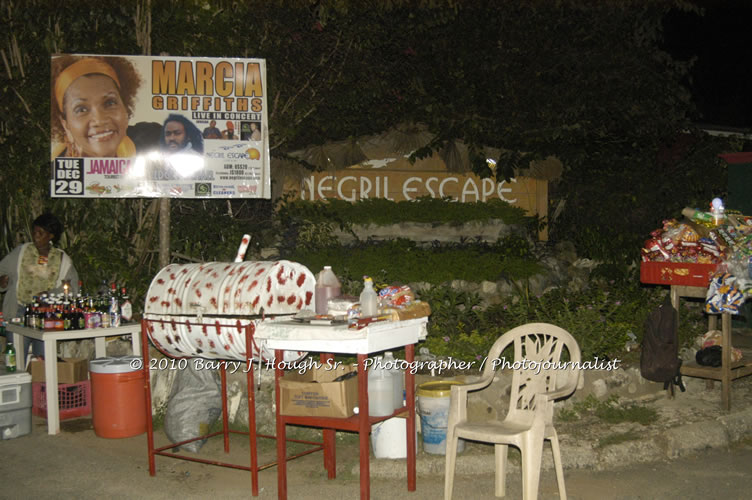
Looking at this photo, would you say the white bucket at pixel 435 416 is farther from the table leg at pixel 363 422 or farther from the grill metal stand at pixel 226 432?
the table leg at pixel 363 422

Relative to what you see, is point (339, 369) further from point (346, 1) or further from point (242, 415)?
point (346, 1)

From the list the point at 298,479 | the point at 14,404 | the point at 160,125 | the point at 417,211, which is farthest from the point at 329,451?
the point at 417,211

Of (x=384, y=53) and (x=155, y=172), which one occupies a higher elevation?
(x=384, y=53)

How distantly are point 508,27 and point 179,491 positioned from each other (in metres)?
12.7

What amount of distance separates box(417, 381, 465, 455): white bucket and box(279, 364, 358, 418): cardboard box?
106 centimetres

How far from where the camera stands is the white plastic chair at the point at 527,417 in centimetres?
446

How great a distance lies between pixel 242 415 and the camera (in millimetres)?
6914

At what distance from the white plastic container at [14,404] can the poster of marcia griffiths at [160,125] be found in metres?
1.97

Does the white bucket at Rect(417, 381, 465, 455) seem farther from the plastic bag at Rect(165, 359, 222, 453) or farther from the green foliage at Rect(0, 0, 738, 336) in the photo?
the plastic bag at Rect(165, 359, 222, 453)

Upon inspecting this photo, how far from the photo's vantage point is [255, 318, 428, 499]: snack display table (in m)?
4.57

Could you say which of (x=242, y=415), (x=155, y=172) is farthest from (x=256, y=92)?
(x=242, y=415)

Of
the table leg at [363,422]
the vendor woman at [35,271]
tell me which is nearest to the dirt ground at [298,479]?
the table leg at [363,422]

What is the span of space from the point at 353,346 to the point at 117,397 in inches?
125

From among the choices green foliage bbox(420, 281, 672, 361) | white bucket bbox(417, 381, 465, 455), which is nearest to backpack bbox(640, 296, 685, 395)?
green foliage bbox(420, 281, 672, 361)
